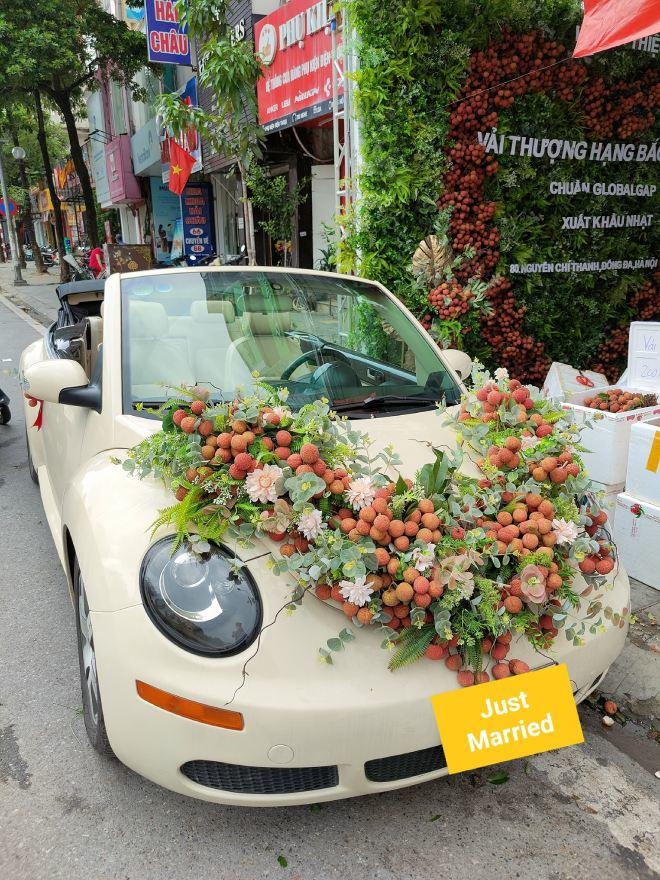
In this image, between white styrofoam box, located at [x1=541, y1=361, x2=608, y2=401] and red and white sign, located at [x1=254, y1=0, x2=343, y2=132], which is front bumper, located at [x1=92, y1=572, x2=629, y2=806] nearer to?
white styrofoam box, located at [x1=541, y1=361, x2=608, y2=401]

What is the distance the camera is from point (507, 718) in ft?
5.95

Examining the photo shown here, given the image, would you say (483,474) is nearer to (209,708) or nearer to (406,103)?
(209,708)

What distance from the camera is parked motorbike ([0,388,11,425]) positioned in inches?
242

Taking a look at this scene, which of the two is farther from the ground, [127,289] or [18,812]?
[127,289]

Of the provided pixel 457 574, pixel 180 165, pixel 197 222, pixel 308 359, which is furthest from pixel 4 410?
pixel 197 222

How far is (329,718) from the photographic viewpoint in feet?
5.53

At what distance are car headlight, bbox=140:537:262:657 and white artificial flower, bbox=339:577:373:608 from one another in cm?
25

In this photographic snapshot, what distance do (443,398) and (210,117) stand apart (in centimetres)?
576

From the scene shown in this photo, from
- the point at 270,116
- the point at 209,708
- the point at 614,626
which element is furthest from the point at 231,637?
the point at 270,116

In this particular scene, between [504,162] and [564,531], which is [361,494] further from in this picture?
[504,162]

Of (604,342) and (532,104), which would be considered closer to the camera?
(532,104)

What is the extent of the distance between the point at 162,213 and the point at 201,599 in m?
22.1

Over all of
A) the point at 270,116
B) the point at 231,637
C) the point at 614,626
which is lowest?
the point at 614,626

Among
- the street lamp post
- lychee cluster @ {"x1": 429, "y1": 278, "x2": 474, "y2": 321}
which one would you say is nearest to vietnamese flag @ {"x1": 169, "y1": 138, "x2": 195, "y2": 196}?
lychee cluster @ {"x1": 429, "y1": 278, "x2": 474, "y2": 321}
